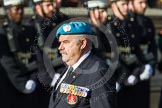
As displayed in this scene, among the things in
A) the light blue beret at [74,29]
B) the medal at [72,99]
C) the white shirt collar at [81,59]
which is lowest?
the medal at [72,99]

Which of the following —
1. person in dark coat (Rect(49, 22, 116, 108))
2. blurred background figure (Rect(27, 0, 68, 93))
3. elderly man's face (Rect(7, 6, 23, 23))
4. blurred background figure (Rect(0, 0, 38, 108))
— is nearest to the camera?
person in dark coat (Rect(49, 22, 116, 108))

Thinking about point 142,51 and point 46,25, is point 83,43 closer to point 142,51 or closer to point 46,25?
point 46,25

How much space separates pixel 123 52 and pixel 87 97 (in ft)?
10.3

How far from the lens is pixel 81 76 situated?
3562mm

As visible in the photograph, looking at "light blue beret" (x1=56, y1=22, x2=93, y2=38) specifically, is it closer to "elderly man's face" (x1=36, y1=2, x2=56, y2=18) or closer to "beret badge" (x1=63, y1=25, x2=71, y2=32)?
"beret badge" (x1=63, y1=25, x2=71, y2=32)

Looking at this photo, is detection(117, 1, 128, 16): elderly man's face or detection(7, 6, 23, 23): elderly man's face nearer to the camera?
detection(7, 6, 23, 23): elderly man's face

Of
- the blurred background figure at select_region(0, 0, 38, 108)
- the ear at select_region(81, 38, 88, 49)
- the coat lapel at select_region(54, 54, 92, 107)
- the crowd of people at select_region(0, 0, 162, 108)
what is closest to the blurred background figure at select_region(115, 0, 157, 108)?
the crowd of people at select_region(0, 0, 162, 108)

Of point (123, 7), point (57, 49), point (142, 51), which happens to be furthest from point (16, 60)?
point (142, 51)

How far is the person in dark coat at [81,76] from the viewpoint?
3416 millimetres

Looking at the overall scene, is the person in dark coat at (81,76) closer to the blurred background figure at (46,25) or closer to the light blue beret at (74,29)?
the light blue beret at (74,29)

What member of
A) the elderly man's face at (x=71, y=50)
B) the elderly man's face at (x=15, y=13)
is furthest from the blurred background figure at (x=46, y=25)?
the elderly man's face at (x=71, y=50)

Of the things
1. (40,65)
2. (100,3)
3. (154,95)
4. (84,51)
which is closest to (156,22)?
(154,95)

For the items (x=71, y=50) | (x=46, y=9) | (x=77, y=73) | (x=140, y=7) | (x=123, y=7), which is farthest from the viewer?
(x=140, y=7)

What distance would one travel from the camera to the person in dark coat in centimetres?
342
